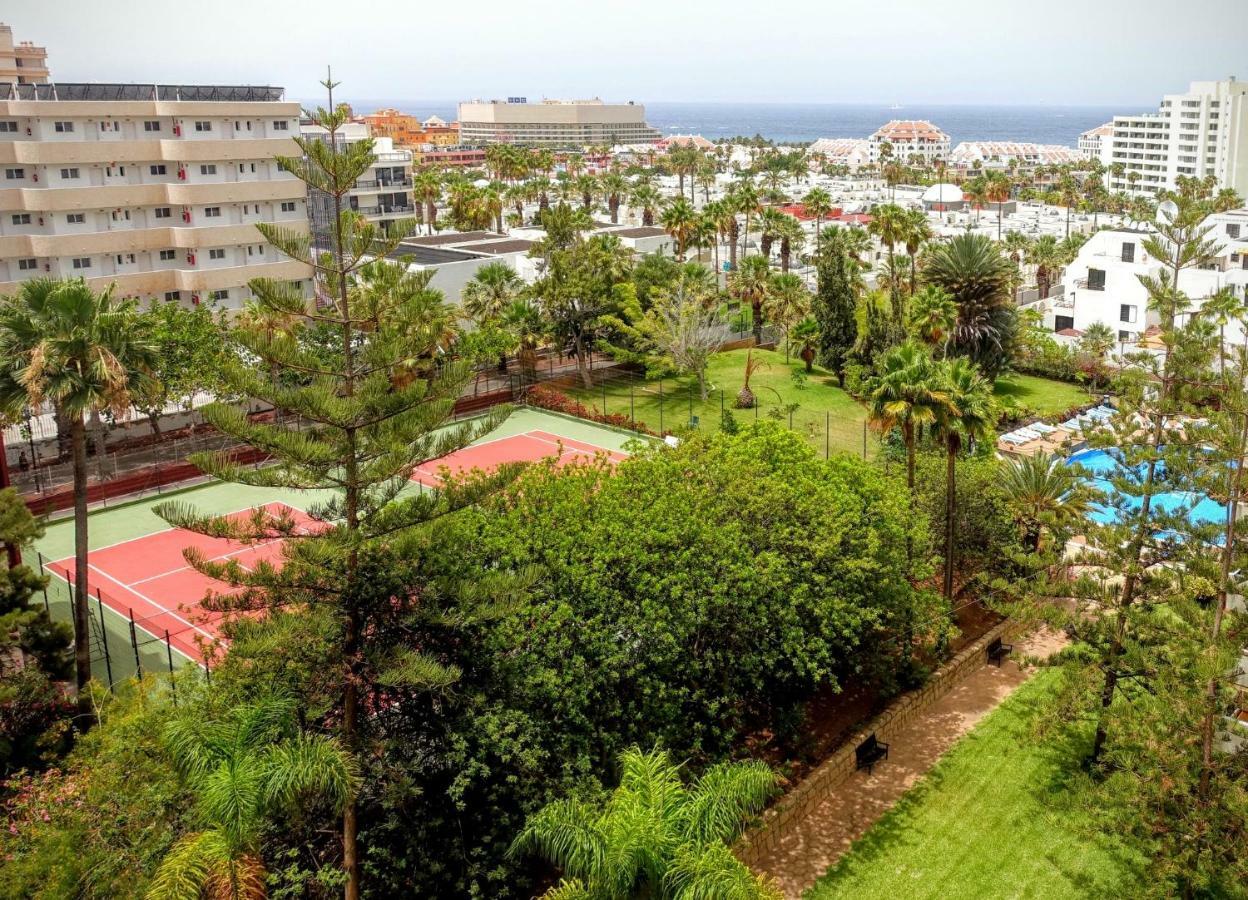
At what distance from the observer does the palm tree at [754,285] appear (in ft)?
167

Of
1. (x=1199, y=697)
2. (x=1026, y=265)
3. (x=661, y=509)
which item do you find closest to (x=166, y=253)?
(x=661, y=509)

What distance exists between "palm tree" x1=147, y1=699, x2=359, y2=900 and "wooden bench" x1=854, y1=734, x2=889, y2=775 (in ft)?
30.3

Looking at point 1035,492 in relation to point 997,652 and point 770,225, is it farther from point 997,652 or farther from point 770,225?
point 770,225

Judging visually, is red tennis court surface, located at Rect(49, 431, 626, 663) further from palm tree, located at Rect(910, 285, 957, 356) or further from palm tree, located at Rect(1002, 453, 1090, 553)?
palm tree, located at Rect(910, 285, 957, 356)

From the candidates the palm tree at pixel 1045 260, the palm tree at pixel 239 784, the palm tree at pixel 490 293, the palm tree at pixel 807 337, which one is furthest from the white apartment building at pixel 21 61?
the palm tree at pixel 239 784

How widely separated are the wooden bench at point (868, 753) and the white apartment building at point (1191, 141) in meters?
128

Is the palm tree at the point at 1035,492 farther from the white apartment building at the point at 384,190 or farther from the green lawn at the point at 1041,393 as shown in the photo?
the white apartment building at the point at 384,190

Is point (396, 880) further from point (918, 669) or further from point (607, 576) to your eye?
point (918, 669)

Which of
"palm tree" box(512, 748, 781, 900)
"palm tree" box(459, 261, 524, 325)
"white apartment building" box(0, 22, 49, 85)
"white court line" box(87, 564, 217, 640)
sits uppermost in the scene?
"white apartment building" box(0, 22, 49, 85)

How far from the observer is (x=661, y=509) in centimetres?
1811

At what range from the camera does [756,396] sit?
146 feet

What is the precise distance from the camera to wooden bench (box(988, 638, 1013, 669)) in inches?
905

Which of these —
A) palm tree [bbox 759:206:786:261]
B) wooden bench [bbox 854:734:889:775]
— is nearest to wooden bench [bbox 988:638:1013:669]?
wooden bench [bbox 854:734:889:775]

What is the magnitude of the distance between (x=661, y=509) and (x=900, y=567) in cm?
520
